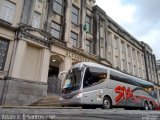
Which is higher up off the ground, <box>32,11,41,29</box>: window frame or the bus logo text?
<box>32,11,41,29</box>: window frame

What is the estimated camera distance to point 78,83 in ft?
34.3

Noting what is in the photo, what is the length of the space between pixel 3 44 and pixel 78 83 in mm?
8696

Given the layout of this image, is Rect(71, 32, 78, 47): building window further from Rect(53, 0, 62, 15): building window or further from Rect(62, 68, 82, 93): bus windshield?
Rect(62, 68, 82, 93): bus windshield

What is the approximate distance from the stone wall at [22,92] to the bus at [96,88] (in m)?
5.15

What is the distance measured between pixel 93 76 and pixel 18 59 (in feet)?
24.6

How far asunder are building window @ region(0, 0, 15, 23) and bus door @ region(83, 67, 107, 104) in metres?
10.0

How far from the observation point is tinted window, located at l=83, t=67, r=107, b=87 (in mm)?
10611

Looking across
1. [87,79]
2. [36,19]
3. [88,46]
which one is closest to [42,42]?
[36,19]

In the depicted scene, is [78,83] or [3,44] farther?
[3,44]

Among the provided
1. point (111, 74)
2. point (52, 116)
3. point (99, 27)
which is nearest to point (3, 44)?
point (111, 74)

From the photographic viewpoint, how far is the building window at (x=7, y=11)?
15.9 metres

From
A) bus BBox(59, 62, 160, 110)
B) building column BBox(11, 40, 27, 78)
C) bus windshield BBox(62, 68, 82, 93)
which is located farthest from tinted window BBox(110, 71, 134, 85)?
building column BBox(11, 40, 27, 78)

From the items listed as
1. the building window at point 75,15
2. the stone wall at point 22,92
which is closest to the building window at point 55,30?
the building window at point 75,15

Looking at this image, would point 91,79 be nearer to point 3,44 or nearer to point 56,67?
point 3,44
